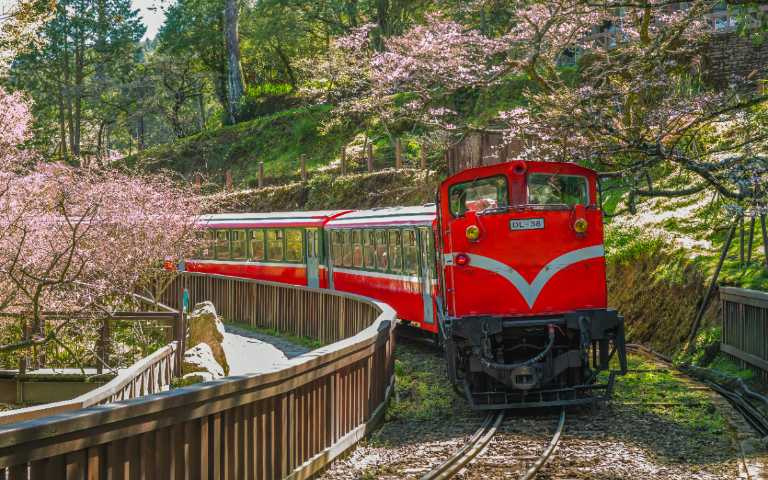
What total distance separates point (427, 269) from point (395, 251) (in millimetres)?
2071

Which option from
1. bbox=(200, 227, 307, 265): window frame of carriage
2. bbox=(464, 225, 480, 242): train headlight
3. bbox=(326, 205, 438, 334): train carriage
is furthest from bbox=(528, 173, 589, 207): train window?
bbox=(200, 227, 307, 265): window frame of carriage

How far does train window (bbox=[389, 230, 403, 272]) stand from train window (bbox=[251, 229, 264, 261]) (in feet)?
29.0

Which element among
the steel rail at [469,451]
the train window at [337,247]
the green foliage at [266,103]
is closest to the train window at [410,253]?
the train window at [337,247]

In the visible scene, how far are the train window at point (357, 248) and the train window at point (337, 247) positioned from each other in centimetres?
90

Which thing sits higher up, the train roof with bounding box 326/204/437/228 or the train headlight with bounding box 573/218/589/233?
the train roof with bounding box 326/204/437/228

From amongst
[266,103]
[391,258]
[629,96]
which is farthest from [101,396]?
[266,103]

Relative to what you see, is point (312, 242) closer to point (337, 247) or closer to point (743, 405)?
point (337, 247)

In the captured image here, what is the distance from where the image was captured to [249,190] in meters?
44.4

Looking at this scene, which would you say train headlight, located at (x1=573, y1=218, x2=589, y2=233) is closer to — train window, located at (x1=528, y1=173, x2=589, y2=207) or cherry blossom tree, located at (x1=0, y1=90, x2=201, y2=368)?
train window, located at (x1=528, y1=173, x2=589, y2=207)

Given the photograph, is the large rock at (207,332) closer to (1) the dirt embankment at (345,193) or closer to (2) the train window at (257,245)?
(2) the train window at (257,245)

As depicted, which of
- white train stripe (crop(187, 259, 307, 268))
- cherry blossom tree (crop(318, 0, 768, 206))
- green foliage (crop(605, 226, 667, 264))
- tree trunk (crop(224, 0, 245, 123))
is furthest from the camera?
tree trunk (crop(224, 0, 245, 123))

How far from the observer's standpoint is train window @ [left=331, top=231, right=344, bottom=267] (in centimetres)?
2358

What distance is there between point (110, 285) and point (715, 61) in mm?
17793

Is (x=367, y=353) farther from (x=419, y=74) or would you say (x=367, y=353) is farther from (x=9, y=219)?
(x=419, y=74)
